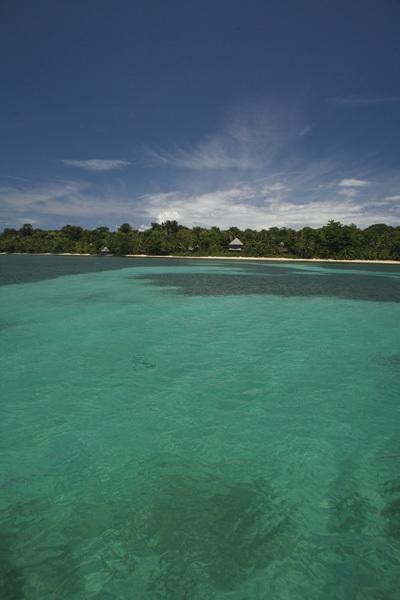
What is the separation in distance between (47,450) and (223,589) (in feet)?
10.2

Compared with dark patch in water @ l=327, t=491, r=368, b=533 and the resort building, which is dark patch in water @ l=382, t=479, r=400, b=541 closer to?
dark patch in water @ l=327, t=491, r=368, b=533

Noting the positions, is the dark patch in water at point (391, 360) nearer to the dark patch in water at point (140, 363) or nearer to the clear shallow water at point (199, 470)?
the clear shallow water at point (199, 470)

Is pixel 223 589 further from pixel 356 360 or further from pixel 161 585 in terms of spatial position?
pixel 356 360

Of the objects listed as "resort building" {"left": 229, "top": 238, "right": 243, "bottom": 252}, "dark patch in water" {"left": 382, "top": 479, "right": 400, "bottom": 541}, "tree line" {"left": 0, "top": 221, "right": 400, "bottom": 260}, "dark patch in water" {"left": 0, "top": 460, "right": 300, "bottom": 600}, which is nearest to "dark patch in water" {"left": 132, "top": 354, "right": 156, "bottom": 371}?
"dark patch in water" {"left": 0, "top": 460, "right": 300, "bottom": 600}

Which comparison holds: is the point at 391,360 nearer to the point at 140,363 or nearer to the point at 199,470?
the point at 140,363

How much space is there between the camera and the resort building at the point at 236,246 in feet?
251

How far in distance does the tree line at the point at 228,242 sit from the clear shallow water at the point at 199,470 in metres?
59.0

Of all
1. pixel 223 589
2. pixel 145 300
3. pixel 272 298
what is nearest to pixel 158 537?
pixel 223 589

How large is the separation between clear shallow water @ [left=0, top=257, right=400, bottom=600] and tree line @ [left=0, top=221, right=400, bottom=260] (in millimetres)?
59028

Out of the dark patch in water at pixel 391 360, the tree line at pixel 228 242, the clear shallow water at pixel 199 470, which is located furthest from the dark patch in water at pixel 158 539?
the tree line at pixel 228 242

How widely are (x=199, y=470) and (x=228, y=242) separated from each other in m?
78.5

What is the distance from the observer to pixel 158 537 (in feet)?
10.4

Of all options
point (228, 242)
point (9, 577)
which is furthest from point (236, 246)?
point (9, 577)

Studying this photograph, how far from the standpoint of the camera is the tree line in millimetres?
62656
